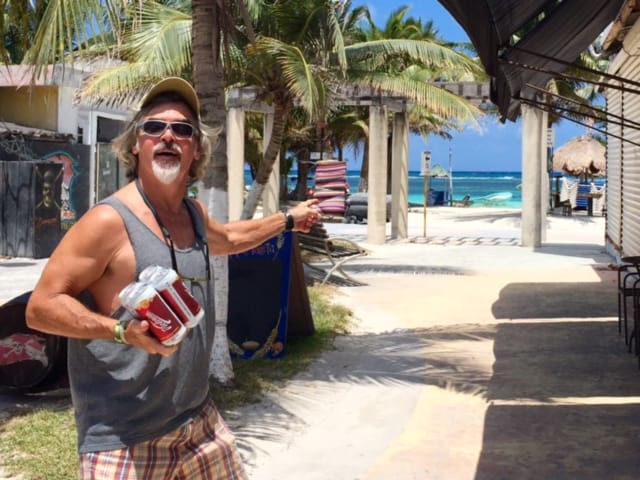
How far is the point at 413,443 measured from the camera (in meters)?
5.61

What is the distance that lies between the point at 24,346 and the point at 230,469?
4039mm

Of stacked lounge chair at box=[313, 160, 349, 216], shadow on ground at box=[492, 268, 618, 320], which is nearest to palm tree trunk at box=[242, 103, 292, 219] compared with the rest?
stacked lounge chair at box=[313, 160, 349, 216]

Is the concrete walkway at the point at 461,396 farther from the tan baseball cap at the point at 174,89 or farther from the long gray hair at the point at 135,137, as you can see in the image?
the tan baseball cap at the point at 174,89

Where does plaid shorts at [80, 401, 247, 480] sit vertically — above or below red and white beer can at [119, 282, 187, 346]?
below

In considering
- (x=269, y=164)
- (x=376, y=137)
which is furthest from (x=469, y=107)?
(x=269, y=164)

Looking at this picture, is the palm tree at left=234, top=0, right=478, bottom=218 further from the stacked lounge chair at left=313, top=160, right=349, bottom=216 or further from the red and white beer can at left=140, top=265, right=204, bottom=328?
the red and white beer can at left=140, top=265, right=204, bottom=328

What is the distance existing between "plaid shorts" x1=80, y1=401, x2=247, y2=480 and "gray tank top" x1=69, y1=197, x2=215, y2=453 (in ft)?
0.10

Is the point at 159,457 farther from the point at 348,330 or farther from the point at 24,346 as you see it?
the point at 348,330

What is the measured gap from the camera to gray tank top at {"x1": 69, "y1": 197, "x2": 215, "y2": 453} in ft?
8.28

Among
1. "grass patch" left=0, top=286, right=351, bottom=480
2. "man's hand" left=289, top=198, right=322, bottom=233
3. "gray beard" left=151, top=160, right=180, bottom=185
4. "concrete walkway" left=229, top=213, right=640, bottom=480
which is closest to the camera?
"gray beard" left=151, top=160, right=180, bottom=185

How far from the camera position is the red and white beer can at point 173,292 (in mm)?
2283

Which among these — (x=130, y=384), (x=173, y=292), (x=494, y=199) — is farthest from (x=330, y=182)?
(x=494, y=199)

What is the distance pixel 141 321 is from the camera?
2283mm

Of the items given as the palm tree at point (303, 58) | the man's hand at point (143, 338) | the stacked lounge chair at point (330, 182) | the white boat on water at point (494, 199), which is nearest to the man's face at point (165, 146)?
the man's hand at point (143, 338)
